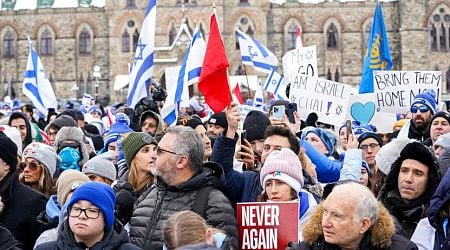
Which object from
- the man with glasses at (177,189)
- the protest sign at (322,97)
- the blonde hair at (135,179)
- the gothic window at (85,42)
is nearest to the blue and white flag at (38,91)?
the protest sign at (322,97)

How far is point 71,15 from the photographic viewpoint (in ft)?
182

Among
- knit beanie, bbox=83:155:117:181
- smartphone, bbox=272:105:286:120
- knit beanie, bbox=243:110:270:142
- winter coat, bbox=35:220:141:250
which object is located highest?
smartphone, bbox=272:105:286:120

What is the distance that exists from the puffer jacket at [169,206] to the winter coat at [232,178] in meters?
0.41

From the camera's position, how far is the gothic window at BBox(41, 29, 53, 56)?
182 ft

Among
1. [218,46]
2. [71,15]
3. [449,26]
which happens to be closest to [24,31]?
[71,15]

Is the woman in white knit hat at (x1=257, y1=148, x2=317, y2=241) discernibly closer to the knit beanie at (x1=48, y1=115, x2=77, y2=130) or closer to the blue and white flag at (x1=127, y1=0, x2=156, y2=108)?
the knit beanie at (x1=48, y1=115, x2=77, y2=130)

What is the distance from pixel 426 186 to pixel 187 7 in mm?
47639

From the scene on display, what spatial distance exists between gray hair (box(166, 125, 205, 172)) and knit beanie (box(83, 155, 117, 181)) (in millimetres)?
1381

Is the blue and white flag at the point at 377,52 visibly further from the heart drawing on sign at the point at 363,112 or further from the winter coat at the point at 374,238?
the winter coat at the point at 374,238

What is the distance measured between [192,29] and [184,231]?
4839cm

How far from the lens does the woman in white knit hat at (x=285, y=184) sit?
6.20m

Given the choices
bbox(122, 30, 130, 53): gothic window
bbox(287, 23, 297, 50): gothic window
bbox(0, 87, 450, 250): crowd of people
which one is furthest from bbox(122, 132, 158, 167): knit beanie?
bbox(287, 23, 297, 50): gothic window

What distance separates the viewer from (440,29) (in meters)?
54.0

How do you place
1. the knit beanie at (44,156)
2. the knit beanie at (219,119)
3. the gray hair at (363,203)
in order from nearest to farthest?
the gray hair at (363,203), the knit beanie at (44,156), the knit beanie at (219,119)
